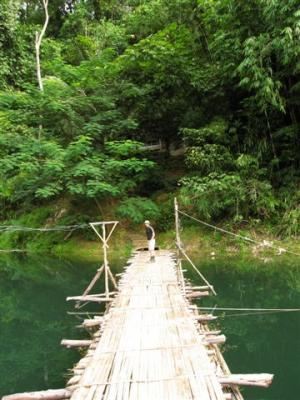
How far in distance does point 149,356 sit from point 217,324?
4602 millimetres

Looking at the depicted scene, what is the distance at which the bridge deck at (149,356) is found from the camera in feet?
13.9

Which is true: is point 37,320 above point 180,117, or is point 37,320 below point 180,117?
below

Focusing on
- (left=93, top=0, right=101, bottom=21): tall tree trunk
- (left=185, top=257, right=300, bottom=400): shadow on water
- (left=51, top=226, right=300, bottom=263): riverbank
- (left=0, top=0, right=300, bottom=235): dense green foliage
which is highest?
(left=93, top=0, right=101, bottom=21): tall tree trunk

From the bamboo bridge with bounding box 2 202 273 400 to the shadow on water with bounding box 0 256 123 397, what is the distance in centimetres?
164

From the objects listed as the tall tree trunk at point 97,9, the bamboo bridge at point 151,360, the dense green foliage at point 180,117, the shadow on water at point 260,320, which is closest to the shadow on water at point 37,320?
the bamboo bridge at point 151,360

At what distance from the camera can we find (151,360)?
5.00 metres

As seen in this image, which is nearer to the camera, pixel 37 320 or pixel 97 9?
pixel 37 320

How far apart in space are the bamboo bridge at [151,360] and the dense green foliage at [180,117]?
8.86 m

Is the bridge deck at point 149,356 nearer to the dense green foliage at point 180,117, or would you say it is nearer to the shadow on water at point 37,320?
the shadow on water at point 37,320

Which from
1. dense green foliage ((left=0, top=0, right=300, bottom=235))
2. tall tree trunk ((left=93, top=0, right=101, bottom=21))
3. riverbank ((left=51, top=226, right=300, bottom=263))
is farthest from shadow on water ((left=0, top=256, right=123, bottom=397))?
tall tree trunk ((left=93, top=0, right=101, bottom=21))

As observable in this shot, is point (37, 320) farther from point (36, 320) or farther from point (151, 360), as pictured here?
point (151, 360)

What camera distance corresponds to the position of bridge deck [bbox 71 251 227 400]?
13.9 feet

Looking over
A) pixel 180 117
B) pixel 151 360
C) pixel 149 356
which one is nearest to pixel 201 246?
pixel 180 117

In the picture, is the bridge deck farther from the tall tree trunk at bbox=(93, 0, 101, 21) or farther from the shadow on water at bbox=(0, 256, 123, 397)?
the tall tree trunk at bbox=(93, 0, 101, 21)
